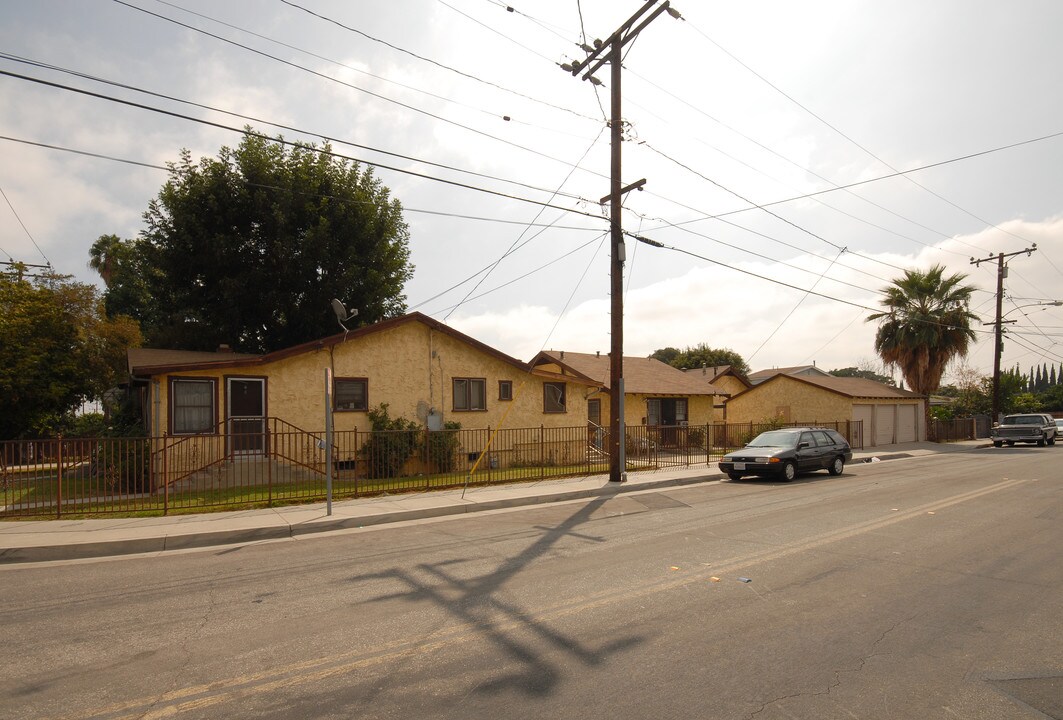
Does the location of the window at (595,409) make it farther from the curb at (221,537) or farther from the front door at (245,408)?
the curb at (221,537)

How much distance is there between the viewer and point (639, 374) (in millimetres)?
32812

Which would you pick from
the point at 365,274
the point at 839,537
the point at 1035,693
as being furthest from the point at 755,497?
the point at 365,274

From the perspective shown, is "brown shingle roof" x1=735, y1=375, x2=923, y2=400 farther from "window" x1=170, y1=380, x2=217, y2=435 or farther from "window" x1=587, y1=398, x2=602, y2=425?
"window" x1=170, y1=380, x2=217, y2=435

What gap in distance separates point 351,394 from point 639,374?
711 inches

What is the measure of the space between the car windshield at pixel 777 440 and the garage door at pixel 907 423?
69.9 feet

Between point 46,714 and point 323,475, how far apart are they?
13.0 metres

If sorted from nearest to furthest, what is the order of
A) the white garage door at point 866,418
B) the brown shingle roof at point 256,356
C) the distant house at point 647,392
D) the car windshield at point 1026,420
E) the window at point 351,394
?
the brown shingle roof at point 256,356
the window at point 351,394
the distant house at point 647,392
the white garage door at point 866,418
the car windshield at point 1026,420

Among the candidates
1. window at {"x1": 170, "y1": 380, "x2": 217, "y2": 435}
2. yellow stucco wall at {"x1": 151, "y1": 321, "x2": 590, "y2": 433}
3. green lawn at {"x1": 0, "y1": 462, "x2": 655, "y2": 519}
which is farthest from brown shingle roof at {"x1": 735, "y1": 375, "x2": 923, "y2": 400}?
window at {"x1": 170, "y1": 380, "x2": 217, "y2": 435}

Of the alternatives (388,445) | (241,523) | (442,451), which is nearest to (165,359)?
(388,445)

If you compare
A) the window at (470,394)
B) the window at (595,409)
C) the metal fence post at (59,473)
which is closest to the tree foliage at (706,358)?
the window at (595,409)

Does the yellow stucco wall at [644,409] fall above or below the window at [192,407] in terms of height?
below

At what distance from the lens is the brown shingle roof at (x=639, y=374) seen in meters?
30.7

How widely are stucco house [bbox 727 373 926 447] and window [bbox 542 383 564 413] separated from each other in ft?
46.4

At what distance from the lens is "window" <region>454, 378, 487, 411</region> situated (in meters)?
20.8
